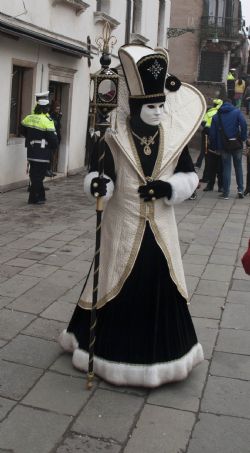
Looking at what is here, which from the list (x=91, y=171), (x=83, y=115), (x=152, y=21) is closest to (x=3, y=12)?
(x=83, y=115)

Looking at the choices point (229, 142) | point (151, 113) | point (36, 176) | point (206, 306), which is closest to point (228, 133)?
point (229, 142)

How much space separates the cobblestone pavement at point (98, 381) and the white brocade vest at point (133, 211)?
618mm

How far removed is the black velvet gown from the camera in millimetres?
3678

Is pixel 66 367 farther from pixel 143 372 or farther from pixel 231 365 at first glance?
pixel 231 365

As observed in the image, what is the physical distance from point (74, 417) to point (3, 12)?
8.38m

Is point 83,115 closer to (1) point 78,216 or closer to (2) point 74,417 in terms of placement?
(1) point 78,216

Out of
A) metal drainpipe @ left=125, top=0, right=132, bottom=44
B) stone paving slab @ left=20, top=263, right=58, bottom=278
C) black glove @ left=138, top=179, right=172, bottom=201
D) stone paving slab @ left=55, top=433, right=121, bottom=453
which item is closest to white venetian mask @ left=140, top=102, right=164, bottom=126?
black glove @ left=138, top=179, right=172, bottom=201

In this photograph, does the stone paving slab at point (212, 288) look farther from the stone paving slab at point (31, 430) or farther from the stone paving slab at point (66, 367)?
the stone paving slab at point (31, 430)

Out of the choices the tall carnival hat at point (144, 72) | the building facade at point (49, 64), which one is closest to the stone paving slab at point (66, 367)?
the tall carnival hat at point (144, 72)

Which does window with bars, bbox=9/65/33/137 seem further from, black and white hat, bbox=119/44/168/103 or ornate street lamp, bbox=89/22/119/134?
ornate street lamp, bbox=89/22/119/134

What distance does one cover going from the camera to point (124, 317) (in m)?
3.70

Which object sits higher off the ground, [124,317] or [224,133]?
[224,133]

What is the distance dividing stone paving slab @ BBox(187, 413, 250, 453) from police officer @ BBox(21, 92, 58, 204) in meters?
6.86

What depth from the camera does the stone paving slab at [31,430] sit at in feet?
10.2
